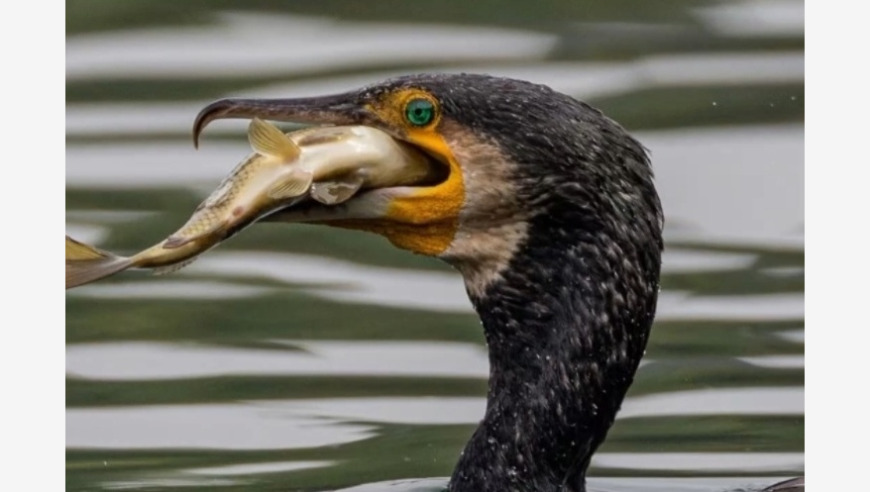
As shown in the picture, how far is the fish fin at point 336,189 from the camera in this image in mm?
7402

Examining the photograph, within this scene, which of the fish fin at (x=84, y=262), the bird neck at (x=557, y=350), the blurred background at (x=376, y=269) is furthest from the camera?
the blurred background at (x=376, y=269)

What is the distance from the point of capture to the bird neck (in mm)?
7555

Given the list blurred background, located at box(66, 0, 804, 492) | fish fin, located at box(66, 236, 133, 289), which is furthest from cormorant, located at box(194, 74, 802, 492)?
blurred background, located at box(66, 0, 804, 492)

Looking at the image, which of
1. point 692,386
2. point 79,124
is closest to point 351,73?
point 79,124

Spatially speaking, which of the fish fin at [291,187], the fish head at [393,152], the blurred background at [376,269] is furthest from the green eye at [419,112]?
the blurred background at [376,269]

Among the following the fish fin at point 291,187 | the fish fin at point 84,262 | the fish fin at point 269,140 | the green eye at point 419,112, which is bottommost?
the fish fin at point 84,262

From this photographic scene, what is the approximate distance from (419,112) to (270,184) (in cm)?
43

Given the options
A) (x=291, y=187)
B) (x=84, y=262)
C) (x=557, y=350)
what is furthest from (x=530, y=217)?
(x=84, y=262)

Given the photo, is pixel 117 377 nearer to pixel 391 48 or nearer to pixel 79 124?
pixel 79 124

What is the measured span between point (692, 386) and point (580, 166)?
6.42ft

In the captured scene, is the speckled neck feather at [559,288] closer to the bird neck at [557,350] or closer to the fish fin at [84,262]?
the bird neck at [557,350]

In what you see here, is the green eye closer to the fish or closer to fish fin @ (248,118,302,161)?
the fish

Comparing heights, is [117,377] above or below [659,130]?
below

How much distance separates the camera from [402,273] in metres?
9.81
